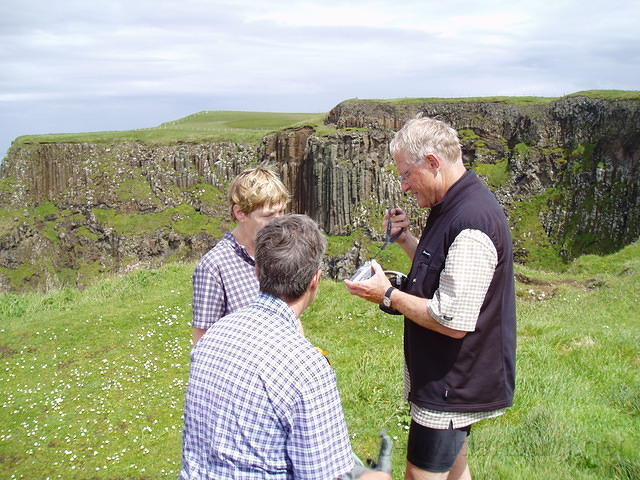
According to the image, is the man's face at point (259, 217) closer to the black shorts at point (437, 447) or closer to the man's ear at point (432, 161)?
the man's ear at point (432, 161)

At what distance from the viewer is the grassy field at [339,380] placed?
541cm

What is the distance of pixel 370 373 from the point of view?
773 centimetres

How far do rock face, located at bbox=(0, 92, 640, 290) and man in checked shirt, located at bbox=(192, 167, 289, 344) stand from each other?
62.9m

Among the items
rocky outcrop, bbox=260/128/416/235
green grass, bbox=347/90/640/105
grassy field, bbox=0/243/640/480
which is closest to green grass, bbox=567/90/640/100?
green grass, bbox=347/90/640/105

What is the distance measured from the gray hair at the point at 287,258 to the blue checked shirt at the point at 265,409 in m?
0.19

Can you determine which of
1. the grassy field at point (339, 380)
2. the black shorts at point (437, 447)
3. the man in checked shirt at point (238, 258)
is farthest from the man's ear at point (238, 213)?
the grassy field at point (339, 380)

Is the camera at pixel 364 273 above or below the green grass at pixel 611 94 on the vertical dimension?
below

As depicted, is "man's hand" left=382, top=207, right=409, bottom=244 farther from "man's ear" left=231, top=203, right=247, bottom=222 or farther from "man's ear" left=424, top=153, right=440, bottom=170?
"man's ear" left=231, top=203, right=247, bottom=222

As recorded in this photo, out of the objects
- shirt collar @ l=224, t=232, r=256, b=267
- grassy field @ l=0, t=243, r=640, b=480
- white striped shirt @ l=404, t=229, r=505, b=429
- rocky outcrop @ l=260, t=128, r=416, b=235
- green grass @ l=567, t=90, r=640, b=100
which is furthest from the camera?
rocky outcrop @ l=260, t=128, r=416, b=235

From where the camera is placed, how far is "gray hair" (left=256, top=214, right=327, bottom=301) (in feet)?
9.36

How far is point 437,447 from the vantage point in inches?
149

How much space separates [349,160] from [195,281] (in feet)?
269

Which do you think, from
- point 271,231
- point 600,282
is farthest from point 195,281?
point 600,282

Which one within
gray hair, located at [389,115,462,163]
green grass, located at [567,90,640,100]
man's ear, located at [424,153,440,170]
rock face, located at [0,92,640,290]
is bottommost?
rock face, located at [0,92,640,290]
